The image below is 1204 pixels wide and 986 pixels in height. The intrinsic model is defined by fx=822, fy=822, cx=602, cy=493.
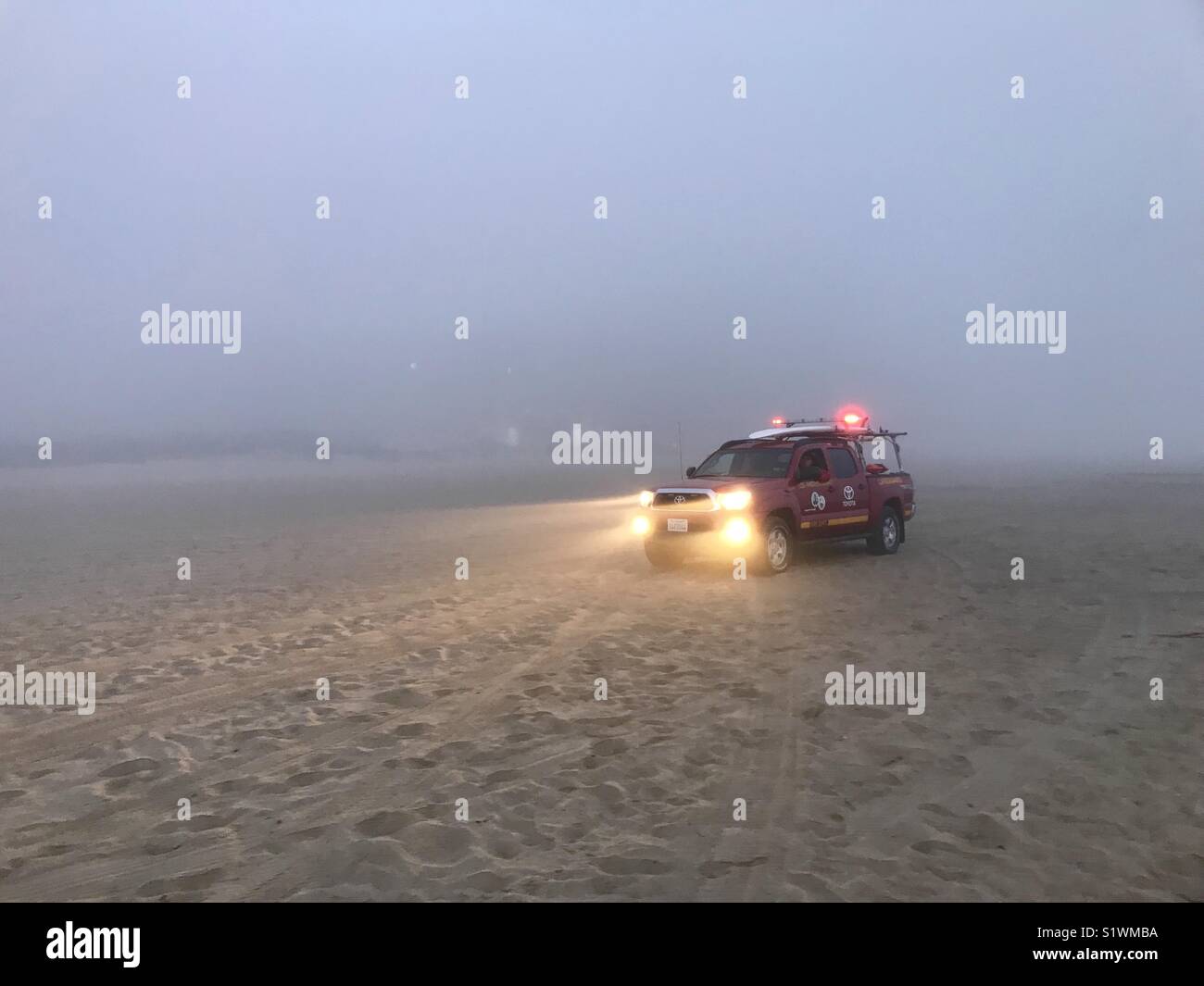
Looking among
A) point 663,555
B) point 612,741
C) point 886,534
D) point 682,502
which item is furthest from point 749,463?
point 612,741

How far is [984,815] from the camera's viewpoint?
15.1 feet

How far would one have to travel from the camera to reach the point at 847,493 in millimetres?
13953

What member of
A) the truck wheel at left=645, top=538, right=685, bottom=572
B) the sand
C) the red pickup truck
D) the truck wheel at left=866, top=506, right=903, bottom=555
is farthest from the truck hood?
the truck wheel at left=866, top=506, right=903, bottom=555

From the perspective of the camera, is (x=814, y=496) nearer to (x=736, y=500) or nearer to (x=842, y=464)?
(x=842, y=464)

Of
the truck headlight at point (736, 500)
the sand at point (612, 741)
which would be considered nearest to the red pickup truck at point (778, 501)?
the truck headlight at point (736, 500)

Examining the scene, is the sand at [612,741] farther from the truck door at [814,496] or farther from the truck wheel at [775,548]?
the truck door at [814,496]

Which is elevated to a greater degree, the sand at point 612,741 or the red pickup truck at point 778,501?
the red pickup truck at point 778,501

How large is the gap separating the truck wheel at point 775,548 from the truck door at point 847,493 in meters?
0.97

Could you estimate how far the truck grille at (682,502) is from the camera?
12.3 meters

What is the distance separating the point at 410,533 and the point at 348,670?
13.7m

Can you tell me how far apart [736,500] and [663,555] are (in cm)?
186

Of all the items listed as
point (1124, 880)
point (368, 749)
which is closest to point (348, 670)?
point (368, 749)

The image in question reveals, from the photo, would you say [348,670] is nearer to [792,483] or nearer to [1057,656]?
[1057,656]
